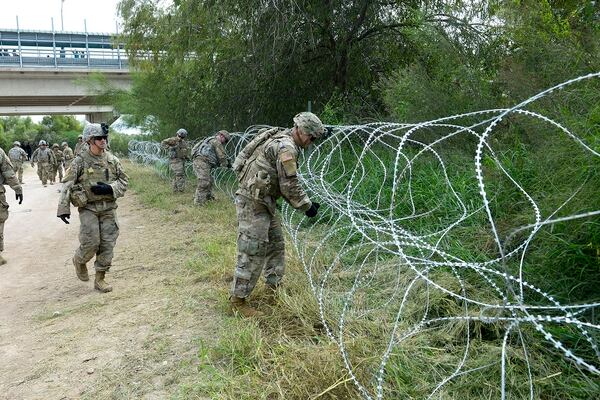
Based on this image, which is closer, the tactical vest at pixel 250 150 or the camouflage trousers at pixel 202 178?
the tactical vest at pixel 250 150

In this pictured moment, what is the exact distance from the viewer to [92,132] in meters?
4.26

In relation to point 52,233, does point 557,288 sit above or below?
above

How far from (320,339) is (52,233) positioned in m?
5.97

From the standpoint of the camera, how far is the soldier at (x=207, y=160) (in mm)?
8578

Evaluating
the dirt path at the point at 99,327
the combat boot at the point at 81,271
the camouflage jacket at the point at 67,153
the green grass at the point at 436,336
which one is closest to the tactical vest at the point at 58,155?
the camouflage jacket at the point at 67,153

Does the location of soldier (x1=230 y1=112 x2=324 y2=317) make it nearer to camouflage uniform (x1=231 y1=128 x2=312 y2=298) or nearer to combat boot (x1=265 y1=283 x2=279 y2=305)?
camouflage uniform (x1=231 y1=128 x2=312 y2=298)

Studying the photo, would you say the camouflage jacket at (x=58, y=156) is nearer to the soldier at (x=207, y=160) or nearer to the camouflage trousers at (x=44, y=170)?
the camouflage trousers at (x=44, y=170)

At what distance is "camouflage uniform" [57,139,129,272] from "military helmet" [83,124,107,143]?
14 cm

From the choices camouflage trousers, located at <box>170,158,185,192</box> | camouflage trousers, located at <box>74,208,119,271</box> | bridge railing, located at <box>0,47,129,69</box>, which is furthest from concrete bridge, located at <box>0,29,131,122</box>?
camouflage trousers, located at <box>74,208,119,271</box>

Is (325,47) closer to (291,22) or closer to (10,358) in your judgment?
(291,22)

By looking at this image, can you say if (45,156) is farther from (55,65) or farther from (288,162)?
(288,162)

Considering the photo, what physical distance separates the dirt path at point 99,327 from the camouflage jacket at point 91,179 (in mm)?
816

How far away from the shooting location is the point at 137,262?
5.57m

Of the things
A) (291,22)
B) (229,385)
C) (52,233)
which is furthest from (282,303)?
(291,22)
